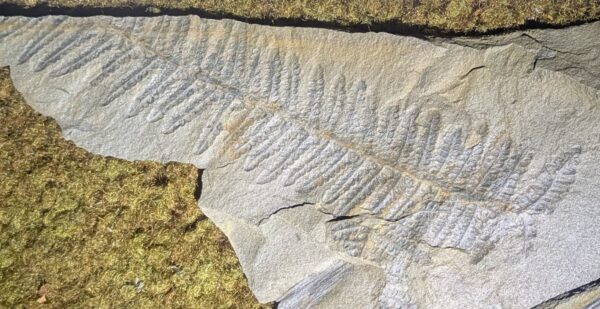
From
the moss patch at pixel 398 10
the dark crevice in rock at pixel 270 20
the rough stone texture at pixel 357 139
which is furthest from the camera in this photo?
the moss patch at pixel 398 10

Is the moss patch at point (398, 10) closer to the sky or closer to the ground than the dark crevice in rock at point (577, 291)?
closer to the sky

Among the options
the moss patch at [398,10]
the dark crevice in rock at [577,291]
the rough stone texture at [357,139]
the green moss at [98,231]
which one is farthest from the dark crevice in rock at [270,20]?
the dark crevice in rock at [577,291]

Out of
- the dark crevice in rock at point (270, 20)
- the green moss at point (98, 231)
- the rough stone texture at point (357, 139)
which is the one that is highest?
the dark crevice in rock at point (270, 20)

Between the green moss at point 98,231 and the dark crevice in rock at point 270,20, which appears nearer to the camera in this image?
the dark crevice in rock at point 270,20

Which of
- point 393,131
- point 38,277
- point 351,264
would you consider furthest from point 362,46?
point 38,277

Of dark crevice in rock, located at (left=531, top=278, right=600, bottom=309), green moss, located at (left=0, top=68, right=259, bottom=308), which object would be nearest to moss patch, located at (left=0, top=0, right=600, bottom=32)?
green moss, located at (left=0, top=68, right=259, bottom=308)

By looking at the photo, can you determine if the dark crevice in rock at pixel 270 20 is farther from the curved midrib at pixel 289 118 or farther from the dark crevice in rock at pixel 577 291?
the dark crevice in rock at pixel 577 291

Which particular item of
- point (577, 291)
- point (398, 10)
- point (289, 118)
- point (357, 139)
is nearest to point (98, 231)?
point (289, 118)
